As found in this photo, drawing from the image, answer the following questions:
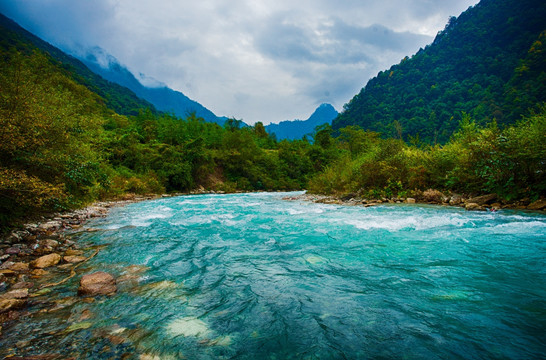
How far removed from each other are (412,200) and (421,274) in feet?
32.5

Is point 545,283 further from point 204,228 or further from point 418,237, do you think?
point 204,228

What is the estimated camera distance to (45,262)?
4461mm

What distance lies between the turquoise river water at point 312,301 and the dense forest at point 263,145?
2887 mm

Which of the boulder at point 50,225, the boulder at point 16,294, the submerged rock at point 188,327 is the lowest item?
the submerged rock at point 188,327

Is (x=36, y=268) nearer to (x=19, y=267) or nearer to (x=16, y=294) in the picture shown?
(x=19, y=267)

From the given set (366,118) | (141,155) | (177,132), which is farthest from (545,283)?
(366,118)

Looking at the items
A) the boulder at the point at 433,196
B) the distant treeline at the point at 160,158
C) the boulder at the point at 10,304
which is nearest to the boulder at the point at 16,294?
the boulder at the point at 10,304

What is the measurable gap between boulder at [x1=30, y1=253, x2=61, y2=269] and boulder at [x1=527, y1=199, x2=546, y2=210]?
1416cm

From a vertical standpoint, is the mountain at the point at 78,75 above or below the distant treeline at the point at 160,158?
above

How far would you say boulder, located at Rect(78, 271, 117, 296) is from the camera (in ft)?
11.1

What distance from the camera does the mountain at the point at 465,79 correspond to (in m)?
53.1

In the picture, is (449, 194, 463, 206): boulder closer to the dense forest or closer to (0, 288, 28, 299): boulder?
the dense forest

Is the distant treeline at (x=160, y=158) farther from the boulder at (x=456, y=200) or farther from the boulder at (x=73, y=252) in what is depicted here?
the boulder at (x=73, y=252)

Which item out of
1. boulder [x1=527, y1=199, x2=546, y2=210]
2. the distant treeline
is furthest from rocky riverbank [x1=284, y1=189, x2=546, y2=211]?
the distant treeline
